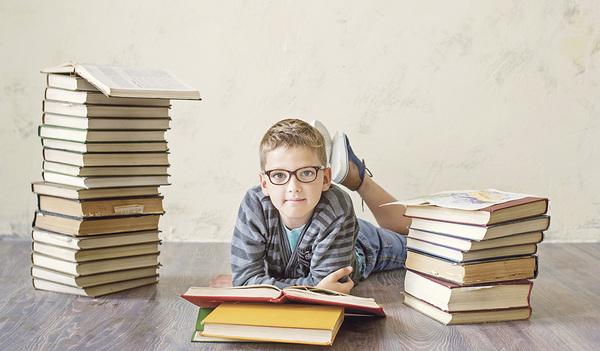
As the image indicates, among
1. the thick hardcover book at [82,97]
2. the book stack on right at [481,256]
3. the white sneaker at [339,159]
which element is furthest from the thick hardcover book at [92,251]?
the book stack on right at [481,256]

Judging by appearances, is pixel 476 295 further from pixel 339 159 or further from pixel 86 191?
pixel 86 191

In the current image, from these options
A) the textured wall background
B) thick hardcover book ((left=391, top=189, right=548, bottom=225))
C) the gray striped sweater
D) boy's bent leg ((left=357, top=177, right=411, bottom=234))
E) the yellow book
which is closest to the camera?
the yellow book

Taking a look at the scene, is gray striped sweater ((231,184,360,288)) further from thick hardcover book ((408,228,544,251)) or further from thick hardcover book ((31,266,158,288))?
thick hardcover book ((31,266,158,288))

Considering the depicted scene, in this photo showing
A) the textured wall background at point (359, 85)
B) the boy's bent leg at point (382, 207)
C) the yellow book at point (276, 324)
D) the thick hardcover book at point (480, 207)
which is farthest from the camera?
the textured wall background at point (359, 85)

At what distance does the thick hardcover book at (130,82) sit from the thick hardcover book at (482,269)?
88 centimetres

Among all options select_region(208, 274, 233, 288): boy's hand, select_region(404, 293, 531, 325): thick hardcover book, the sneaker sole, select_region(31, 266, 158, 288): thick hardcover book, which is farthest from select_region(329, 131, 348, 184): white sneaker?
select_region(31, 266, 158, 288): thick hardcover book

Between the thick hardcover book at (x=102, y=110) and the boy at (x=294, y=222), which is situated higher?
the thick hardcover book at (x=102, y=110)

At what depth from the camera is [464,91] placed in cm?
298

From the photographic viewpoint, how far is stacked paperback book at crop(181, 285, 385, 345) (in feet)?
5.11

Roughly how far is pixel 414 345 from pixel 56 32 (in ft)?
7.40

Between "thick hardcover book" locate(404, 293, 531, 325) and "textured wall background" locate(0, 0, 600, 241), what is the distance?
1246mm

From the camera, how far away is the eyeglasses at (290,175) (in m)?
Answer: 1.83

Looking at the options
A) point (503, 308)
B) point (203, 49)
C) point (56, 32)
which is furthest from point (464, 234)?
point (56, 32)

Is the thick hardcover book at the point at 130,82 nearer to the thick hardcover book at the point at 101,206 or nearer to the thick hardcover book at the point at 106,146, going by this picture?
the thick hardcover book at the point at 106,146
